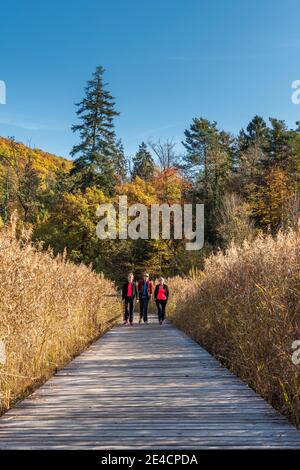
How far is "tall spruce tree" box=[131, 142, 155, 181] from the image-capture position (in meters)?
64.1

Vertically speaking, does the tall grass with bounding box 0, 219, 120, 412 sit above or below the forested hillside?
below

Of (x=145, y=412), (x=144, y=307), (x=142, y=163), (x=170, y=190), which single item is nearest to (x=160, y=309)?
(x=144, y=307)

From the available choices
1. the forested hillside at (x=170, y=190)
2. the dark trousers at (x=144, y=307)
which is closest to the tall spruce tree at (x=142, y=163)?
the forested hillside at (x=170, y=190)

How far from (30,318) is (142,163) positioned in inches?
2577

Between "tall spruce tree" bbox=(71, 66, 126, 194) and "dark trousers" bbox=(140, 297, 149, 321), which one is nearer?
"dark trousers" bbox=(140, 297, 149, 321)

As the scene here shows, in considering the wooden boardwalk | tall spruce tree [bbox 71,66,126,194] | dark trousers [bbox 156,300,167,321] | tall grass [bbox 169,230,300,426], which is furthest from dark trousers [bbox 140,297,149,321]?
tall spruce tree [bbox 71,66,126,194]

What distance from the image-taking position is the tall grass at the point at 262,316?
4.27 metres

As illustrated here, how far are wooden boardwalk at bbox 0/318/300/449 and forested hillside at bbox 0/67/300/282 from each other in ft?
70.8

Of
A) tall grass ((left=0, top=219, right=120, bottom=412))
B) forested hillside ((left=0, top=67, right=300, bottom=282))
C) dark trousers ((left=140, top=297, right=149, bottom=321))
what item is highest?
forested hillside ((left=0, top=67, right=300, bottom=282))

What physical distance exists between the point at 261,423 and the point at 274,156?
131 feet

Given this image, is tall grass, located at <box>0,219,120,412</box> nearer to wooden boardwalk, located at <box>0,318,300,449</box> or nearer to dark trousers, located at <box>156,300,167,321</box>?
wooden boardwalk, located at <box>0,318,300,449</box>

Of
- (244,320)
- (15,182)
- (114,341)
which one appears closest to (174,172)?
(15,182)

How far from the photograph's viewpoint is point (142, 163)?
69.5m
